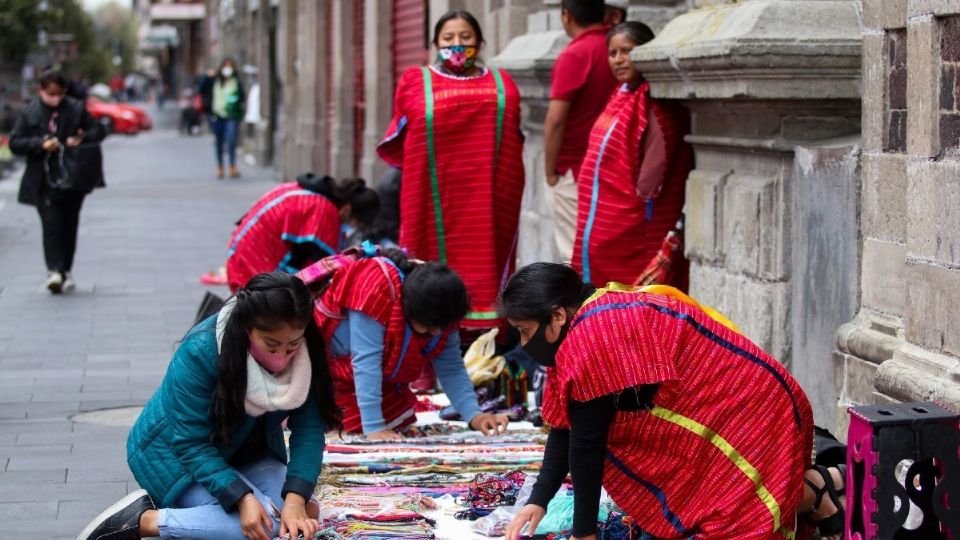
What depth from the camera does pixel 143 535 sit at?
451 cm

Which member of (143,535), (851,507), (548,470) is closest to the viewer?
(851,507)

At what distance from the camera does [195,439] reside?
4453 millimetres

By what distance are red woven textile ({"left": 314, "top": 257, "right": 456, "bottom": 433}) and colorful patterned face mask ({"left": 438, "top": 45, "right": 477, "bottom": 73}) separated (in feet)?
5.83

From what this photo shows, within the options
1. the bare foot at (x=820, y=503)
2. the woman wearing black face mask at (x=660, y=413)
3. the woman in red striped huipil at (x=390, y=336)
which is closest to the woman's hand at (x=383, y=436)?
the woman in red striped huipil at (x=390, y=336)

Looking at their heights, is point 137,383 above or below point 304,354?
below

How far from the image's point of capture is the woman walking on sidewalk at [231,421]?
171 inches

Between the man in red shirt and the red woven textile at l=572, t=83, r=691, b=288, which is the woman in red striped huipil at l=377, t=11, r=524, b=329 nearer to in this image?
the man in red shirt

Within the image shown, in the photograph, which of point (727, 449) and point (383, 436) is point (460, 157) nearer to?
point (383, 436)

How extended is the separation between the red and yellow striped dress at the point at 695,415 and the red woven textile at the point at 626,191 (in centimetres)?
238

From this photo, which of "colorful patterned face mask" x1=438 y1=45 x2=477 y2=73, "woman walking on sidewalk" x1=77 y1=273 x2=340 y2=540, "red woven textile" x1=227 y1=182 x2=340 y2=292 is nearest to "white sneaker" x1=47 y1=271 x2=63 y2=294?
"red woven textile" x1=227 y1=182 x2=340 y2=292

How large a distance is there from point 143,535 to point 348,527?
Answer: 2.03 feet

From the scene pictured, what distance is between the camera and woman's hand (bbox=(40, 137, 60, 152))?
1049 centimetres

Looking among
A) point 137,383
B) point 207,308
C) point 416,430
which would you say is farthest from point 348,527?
point 137,383

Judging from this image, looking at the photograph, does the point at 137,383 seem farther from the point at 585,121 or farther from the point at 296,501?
the point at 296,501
